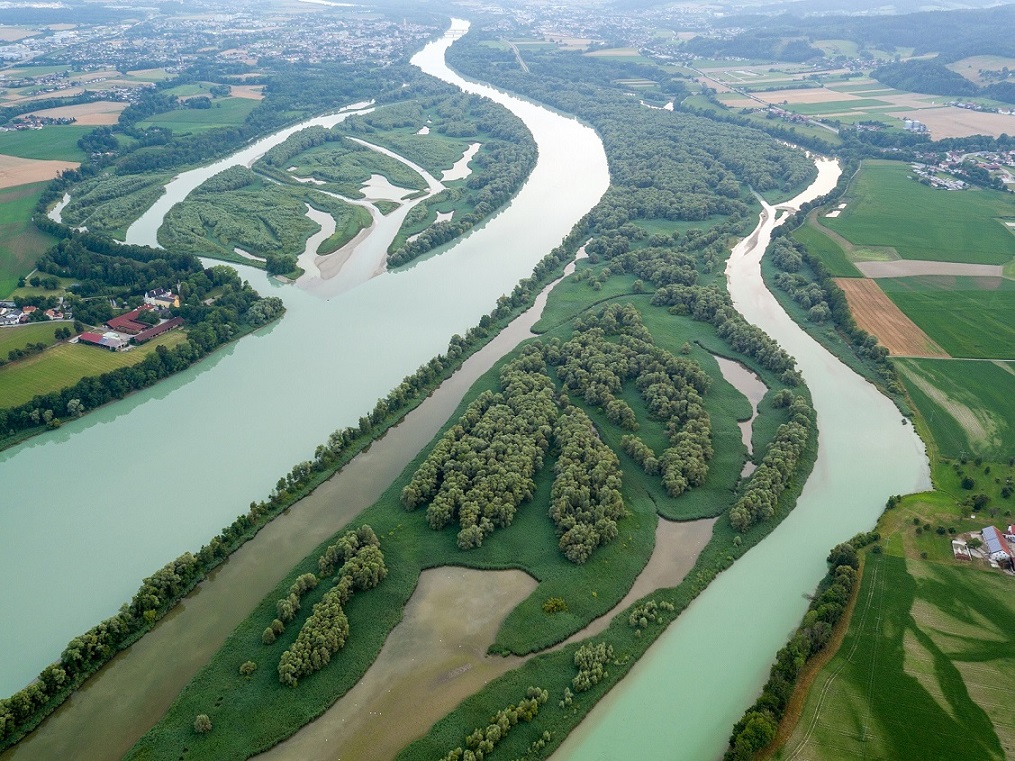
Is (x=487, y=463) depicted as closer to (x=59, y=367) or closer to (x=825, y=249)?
(x=59, y=367)

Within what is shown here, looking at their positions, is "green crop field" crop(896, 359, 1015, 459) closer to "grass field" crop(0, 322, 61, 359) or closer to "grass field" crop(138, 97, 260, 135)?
"grass field" crop(0, 322, 61, 359)

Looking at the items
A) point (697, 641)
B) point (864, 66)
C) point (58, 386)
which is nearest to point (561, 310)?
point (697, 641)

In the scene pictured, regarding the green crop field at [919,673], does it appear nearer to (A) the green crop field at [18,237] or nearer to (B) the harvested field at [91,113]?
(A) the green crop field at [18,237]

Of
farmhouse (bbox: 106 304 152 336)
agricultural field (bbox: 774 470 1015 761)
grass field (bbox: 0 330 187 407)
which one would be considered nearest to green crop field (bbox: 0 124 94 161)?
farmhouse (bbox: 106 304 152 336)

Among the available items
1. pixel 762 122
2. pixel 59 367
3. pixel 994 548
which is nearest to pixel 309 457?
pixel 59 367

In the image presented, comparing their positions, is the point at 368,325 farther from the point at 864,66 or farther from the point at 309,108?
the point at 864,66

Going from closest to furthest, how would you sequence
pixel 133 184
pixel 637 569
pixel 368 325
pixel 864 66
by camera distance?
pixel 637 569
pixel 368 325
pixel 133 184
pixel 864 66
